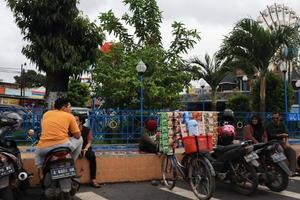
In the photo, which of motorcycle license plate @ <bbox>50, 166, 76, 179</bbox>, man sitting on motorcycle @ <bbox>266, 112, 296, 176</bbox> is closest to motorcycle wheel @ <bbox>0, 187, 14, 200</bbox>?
motorcycle license plate @ <bbox>50, 166, 76, 179</bbox>

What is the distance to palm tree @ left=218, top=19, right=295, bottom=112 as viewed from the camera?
45.4 feet

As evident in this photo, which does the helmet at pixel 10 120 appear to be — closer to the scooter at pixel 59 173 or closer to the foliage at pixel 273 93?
the scooter at pixel 59 173

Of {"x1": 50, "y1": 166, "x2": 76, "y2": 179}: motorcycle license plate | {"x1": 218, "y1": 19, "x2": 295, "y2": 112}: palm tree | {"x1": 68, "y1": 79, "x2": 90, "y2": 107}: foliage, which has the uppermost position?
{"x1": 218, "y1": 19, "x2": 295, "y2": 112}: palm tree

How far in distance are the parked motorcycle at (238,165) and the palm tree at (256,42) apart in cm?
766

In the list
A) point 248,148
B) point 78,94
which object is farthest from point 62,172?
point 78,94

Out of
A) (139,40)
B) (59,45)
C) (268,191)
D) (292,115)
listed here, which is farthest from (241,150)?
(139,40)

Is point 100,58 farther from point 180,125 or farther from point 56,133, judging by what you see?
point 56,133

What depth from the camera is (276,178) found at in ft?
22.9

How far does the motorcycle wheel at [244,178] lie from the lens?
21.2ft

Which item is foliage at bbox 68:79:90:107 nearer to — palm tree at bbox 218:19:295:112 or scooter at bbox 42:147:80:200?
palm tree at bbox 218:19:295:112

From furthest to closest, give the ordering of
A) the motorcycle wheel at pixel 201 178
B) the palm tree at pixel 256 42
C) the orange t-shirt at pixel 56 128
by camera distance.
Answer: the palm tree at pixel 256 42, the motorcycle wheel at pixel 201 178, the orange t-shirt at pixel 56 128

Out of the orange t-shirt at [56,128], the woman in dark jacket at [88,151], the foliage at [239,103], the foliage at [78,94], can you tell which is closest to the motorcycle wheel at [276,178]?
the woman in dark jacket at [88,151]

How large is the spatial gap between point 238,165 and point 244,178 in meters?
0.24

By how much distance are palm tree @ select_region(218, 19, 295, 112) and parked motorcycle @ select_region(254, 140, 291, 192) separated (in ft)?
23.9
